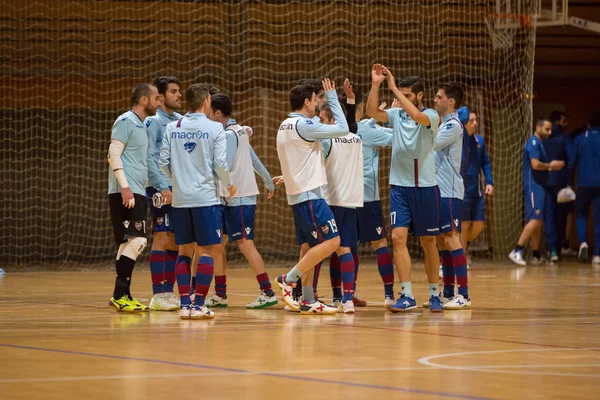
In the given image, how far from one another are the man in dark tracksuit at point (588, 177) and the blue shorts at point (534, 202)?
0.76 m

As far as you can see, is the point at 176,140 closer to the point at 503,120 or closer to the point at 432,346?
the point at 432,346

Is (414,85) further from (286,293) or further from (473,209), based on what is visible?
(473,209)

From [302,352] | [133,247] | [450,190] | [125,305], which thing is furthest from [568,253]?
[302,352]

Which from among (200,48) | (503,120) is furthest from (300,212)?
(503,120)

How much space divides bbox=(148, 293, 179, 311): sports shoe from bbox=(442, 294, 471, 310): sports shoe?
2271 millimetres

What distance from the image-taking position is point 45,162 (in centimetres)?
1530

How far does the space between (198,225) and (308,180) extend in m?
0.97

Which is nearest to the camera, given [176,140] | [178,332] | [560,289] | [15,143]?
[178,332]

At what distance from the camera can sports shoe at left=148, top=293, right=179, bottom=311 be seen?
8.70 m

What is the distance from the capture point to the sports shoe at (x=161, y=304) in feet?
28.6

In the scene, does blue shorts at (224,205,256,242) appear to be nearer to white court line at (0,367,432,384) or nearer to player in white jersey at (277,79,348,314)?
player in white jersey at (277,79,348,314)

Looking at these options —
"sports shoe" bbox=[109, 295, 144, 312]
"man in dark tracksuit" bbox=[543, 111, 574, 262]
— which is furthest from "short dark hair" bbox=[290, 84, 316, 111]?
"man in dark tracksuit" bbox=[543, 111, 574, 262]

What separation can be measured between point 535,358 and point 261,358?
1497 millimetres

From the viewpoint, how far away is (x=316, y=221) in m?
Result: 8.21
